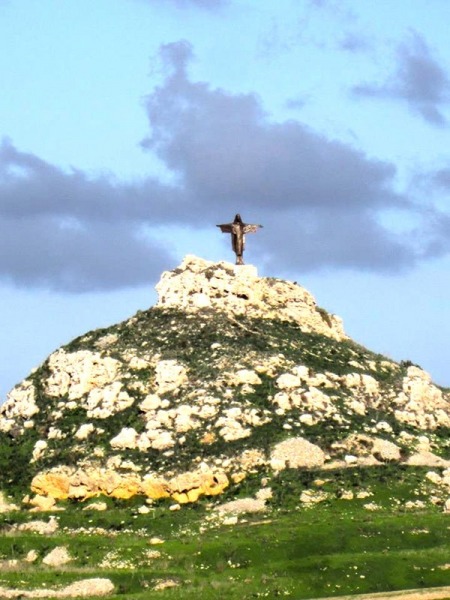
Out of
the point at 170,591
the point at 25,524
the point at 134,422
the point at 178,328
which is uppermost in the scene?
the point at 178,328

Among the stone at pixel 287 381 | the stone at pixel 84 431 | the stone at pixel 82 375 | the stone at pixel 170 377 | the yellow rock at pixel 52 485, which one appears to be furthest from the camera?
the stone at pixel 82 375

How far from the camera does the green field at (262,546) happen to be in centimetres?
10025

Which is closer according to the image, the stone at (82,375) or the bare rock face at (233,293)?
the stone at (82,375)

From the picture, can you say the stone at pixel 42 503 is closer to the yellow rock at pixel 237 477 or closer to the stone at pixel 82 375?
the stone at pixel 82 375

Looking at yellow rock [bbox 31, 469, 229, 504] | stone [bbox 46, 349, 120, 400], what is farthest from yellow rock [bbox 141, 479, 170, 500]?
stone [bbox 46, 349, 120, 400]

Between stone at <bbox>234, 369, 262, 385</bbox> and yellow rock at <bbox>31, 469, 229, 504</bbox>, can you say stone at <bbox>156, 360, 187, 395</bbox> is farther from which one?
yellow rock at <bbox>31, 469, 229, 504</bbox>

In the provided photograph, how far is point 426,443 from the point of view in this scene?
443 ft

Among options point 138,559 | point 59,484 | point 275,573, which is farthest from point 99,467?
point 275,573

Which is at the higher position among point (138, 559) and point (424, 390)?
point (424, 390)

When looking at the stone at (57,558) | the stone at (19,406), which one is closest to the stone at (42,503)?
the stone at (19,406)

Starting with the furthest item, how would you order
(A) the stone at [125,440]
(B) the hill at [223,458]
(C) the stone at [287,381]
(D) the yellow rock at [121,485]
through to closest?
(C) the stone at [287,381] < (A) the stone at [125,440] < (D) the yellow rock at [121,485] < (B) the hill at [223,458]

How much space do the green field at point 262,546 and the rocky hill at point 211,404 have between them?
3080mm

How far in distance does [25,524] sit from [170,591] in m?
25.4

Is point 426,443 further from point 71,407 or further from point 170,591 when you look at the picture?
point 170,591
